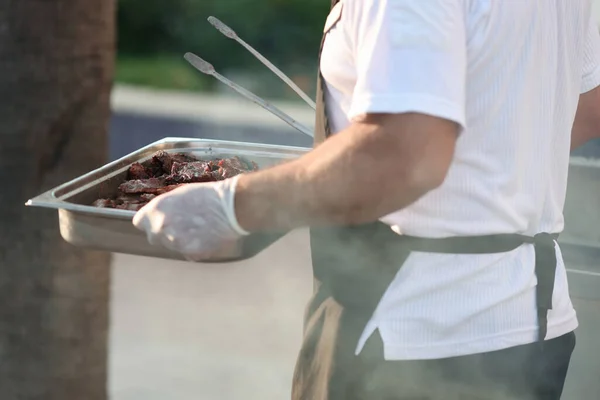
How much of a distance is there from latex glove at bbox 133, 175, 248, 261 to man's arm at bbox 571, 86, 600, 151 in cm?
76

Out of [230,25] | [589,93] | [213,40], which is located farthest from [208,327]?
[213,40]

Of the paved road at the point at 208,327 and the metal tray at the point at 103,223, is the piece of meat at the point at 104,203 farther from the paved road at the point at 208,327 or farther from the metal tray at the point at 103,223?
the paved road at the point at 208,327

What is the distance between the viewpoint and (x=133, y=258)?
16.2 feet

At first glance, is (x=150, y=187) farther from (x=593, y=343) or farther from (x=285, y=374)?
(x=285, y=374)

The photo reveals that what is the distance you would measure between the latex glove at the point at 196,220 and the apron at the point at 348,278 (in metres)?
0.19

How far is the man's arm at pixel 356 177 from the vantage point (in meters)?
1.14

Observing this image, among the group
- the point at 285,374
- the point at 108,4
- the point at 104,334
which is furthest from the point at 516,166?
the point at 285,374

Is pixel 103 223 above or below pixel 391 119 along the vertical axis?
below

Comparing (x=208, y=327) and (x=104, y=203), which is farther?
(x=208, y=327)

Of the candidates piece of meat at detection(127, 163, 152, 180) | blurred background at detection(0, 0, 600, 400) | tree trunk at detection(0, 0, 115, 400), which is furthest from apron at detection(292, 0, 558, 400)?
tree trunk at detection(0, 0, 115, 400)

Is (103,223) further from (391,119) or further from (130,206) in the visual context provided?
(391,119)

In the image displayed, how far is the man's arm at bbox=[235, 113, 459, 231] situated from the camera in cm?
114

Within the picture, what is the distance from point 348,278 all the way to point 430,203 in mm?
225

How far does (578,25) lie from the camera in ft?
4.61
